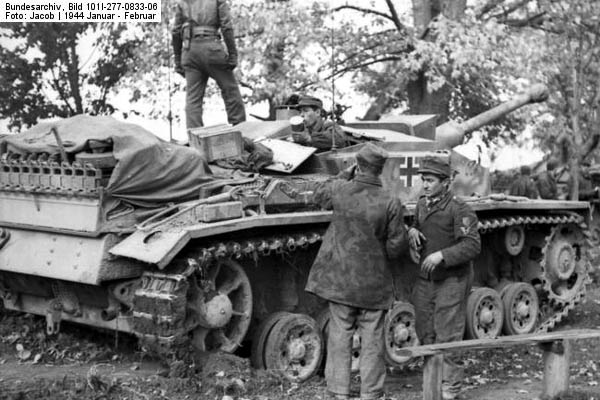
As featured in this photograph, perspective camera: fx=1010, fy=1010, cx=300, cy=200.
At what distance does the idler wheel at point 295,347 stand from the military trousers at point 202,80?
11.3 ft

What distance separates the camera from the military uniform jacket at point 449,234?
821 cm

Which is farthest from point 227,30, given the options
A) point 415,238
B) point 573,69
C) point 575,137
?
point 575,137

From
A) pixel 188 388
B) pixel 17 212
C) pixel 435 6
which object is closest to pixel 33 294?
pixel 17 212

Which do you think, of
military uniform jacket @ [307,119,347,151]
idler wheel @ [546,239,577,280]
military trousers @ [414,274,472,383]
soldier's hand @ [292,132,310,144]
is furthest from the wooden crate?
idler wheel @ [546,239,577,280]

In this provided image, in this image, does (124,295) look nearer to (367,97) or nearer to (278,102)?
(278,102)

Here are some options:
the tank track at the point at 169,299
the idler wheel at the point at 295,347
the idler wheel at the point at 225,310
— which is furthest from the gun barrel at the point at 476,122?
the tank track at the point at 169,299

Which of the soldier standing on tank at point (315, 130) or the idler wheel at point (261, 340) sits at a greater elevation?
the soldier standing on tank at point (315, 130)

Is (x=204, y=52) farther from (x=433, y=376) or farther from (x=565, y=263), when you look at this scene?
(x=433, y=376)

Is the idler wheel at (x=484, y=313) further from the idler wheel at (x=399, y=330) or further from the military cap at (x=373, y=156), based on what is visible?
the military cap at (x=373, y=156)

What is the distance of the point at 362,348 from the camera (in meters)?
8.09

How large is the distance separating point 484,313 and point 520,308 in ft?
2.49

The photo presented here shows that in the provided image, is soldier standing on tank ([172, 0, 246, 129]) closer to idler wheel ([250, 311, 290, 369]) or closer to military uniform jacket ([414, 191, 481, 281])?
idler wheel ([250, 311, 290, 369])

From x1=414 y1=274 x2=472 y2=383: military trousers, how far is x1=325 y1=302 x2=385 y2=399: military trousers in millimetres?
670

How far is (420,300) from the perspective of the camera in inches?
341
